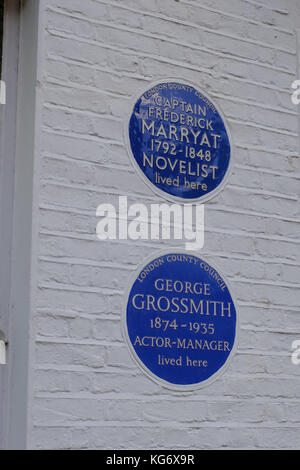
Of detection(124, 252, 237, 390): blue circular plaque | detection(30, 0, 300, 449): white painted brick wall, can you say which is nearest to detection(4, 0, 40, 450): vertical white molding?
detection(30, 0, 300, 449): white painted brick wall

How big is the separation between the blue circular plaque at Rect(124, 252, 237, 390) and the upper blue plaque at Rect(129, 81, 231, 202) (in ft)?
0.82

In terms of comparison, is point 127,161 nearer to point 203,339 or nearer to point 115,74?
point 115,74

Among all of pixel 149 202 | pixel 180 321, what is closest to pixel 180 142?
pixel 149 202

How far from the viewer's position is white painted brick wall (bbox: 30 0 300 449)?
8.09 ft

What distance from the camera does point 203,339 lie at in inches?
105

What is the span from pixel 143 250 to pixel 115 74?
0.59 meters

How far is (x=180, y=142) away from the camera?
2.81 metres

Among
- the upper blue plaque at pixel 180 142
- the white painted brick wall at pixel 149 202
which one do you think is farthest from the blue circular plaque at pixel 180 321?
the upper blue plaque at pixel 180 142

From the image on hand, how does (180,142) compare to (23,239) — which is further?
(180,142)

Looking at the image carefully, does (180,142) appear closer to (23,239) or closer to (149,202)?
(149,202)

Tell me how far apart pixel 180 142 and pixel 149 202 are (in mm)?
251

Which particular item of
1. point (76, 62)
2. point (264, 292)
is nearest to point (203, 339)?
point (264, 292)

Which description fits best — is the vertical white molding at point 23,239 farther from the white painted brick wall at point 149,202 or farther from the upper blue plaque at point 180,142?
the upper blue plaque at point 180,142

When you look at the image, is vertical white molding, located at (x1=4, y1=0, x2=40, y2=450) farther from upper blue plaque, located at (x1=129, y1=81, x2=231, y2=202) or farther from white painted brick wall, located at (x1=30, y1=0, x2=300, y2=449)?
upper blue plaque, located at (x1=129, y1=81, x2=231, y2=202)
